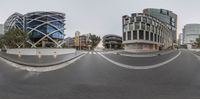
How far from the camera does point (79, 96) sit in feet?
11.2

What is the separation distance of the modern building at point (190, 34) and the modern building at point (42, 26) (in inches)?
146

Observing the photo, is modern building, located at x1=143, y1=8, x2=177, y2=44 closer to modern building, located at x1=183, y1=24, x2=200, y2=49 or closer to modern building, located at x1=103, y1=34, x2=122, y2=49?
modern building, located at x1=183, y1=24, x2=200, y2=49

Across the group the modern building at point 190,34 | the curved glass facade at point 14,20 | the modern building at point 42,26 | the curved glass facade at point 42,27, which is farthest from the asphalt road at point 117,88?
the curved glass facade at point 14,20

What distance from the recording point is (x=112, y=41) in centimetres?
489

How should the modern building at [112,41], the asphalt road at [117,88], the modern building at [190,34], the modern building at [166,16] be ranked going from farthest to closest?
the modern building at [190,34], the modern building at [112,41], the modern building at [166,16], the asphalt road at [117,88]

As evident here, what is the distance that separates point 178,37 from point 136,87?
1.86 metres

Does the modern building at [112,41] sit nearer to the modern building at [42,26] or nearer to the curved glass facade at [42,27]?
the modern building at [42,26]

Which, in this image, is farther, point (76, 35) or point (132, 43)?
point (76, 35)

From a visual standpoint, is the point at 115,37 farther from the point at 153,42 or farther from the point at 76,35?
the point at 76,35

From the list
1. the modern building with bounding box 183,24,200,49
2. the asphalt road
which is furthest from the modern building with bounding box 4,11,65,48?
the modern building with bounding box 183,24,200,49

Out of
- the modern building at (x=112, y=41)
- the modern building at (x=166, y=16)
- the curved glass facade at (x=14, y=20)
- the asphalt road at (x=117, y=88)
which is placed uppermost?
the curved glass facade at (x=14, y=20)

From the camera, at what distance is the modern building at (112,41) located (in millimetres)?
4495

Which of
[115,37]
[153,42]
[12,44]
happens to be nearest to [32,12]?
[115,37]

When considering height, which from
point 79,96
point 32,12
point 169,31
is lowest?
point 79,96
